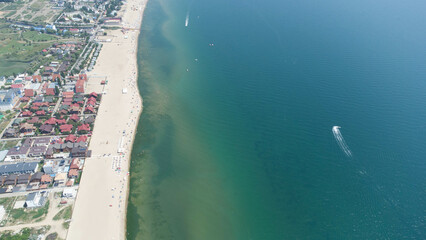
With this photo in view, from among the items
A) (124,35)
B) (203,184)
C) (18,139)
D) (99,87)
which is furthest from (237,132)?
(124,35)

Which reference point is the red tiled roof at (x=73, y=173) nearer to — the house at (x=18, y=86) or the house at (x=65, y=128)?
the house at (x=65, y=128)

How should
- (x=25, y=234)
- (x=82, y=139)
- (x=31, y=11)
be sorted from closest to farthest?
1. (x=25, y=234)
2. (x=82, y=139)
3. (x=31, y=11)

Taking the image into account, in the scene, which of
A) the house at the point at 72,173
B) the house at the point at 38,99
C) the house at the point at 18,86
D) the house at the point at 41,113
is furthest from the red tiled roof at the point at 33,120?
the house at the point at 72,173

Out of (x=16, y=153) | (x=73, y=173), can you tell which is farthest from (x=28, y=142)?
(x=73, y=173)

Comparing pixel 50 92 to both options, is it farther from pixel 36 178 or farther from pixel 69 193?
pixel 69 193

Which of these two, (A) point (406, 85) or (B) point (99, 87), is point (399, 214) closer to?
(A) point (406, 85)

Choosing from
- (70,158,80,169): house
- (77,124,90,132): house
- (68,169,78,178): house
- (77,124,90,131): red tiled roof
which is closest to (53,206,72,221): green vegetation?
(68,169,78,178): house

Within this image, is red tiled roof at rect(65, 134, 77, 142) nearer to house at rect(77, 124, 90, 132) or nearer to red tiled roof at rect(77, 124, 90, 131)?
house at rect(77, 124, 90, 132)
